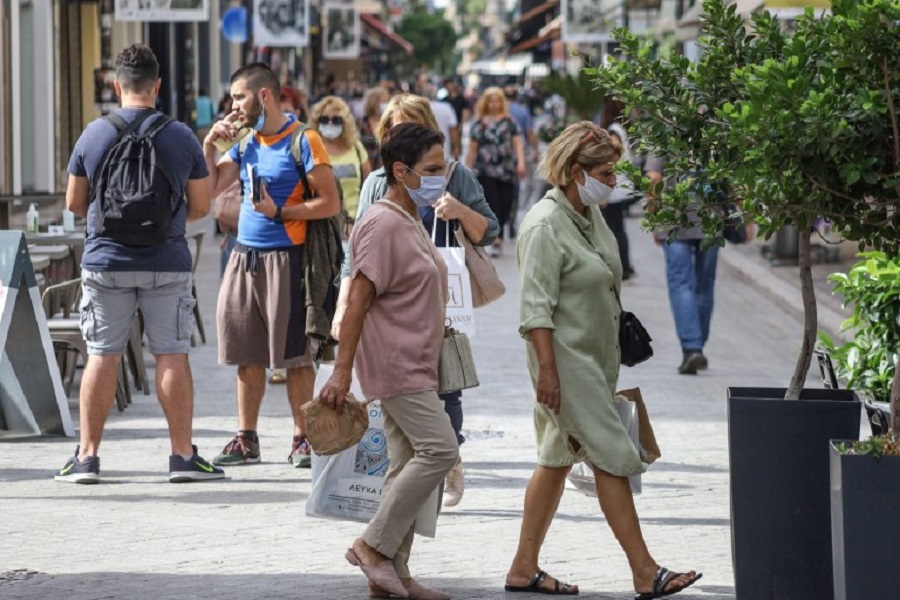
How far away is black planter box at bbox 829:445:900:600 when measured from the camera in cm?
538

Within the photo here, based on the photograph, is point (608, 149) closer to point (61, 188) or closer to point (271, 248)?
point (271, 248)

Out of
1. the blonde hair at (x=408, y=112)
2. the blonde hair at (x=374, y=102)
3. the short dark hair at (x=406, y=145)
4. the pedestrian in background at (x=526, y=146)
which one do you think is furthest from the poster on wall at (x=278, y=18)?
the short dark hair at (x=406, y=145)

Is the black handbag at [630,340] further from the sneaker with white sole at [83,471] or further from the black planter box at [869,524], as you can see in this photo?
the sneaker with white sole at [83,471]

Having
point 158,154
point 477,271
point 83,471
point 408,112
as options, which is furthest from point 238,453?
point 408,112

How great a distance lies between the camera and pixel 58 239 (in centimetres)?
1299

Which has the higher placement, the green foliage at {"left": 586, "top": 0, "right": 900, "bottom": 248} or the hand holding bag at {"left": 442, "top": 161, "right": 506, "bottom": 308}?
the green foliage at {"left": 586, "top": 0, "right": 900, "bottom": 248}

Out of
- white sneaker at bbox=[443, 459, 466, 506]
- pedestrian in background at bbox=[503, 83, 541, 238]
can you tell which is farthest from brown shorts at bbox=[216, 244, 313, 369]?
pedestrian in background at bbox=[503, 83, 541, 238]

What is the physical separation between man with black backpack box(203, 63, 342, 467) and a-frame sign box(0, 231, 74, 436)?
3.69ft

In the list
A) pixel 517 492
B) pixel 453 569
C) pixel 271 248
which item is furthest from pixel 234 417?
pixel 453 569

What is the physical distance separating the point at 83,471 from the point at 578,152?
330 cm

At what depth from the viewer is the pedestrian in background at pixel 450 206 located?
8.18 metres

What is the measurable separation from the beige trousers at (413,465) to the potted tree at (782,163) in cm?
98

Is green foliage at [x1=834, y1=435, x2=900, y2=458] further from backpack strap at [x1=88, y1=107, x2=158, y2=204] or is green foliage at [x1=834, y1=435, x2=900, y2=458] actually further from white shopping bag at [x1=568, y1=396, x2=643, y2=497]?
backpack strap at [x1=88, y1=107, x2=158, y2=204]

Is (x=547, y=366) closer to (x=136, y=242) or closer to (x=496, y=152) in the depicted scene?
(x=136, y=242)
